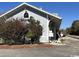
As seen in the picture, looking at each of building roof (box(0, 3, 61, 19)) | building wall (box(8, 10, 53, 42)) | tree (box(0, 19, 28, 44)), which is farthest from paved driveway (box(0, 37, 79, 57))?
building roof (box(0, 3, 61, 19))

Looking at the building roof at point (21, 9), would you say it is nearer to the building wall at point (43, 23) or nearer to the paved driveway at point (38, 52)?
the building wall at point (43, 23)

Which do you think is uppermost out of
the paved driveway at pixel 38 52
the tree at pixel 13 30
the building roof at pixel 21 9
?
the building roof at pixel 21 9

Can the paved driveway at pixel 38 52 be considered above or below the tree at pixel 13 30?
below

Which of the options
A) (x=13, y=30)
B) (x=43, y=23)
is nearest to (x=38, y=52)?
(x=13, y=30)

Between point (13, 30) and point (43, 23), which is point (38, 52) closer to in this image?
point (13, 30)

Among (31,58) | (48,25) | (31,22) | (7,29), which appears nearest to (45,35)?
(48,25)

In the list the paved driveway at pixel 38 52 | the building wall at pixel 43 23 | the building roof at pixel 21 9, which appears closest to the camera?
the paved driveway at pixel 38 52

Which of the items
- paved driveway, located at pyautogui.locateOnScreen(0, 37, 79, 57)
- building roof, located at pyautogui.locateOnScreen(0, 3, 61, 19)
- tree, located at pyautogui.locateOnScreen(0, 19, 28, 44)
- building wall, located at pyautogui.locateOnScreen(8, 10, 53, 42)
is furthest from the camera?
building wall, located at pyautogui.locateOnScreen(8, 10, 53, 42)

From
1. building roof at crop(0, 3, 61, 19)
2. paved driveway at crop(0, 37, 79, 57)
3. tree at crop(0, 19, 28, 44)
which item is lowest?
paved driveway at crop(0, 37, 79, 57)

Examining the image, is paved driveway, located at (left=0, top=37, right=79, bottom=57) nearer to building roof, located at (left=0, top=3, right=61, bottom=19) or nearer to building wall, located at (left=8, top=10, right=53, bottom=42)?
building wall, located at (left=8, top=10, right=53, bottom=42)

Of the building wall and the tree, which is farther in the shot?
the building wall

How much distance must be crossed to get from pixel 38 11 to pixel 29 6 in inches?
56.8

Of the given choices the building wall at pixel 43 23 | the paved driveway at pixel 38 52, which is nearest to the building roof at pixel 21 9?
the building wall at pixel 43 23

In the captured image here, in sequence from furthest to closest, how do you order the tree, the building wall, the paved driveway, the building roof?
1. the building wall
2. the building roof
3. the tree
4. the paved driveway
